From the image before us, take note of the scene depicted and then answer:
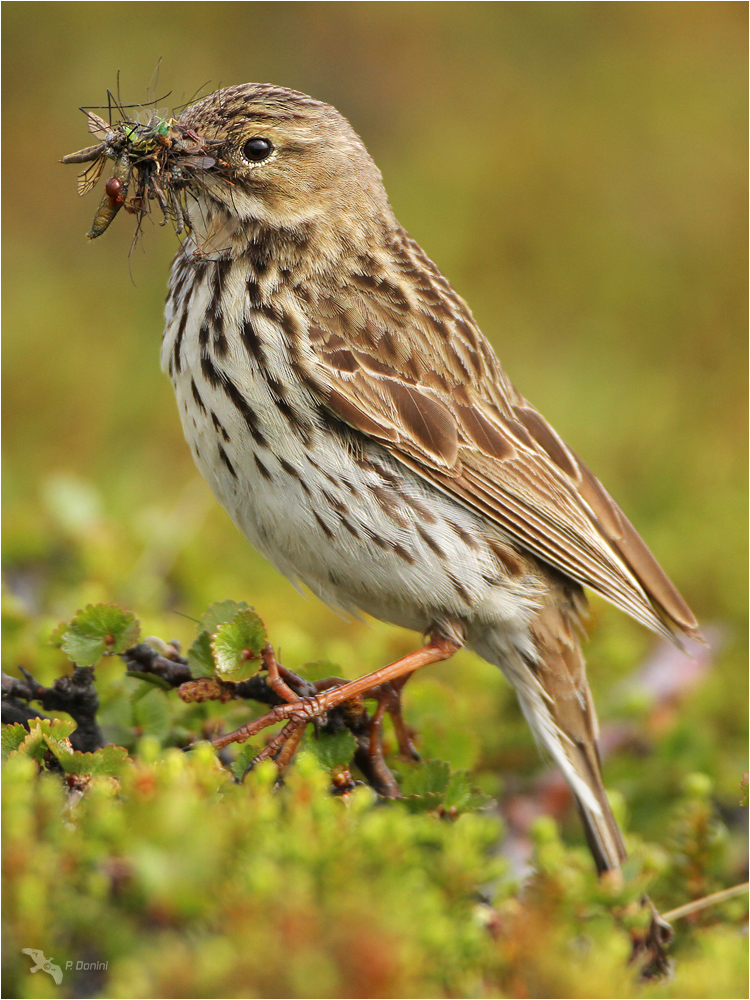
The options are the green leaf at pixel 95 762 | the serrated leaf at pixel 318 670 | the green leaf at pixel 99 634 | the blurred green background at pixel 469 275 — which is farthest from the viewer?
the blurred green background at pixel 469 275

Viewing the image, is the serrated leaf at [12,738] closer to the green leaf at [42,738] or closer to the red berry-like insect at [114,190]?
the green leaf at [42,738]

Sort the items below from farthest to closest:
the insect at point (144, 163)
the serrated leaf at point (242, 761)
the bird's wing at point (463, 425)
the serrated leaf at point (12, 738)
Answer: the insect at point (144, 163)
the bird's wing at point (463, 425)
the serrated leaf at point (242, 761)
the serrated leaf at point (12, 738)

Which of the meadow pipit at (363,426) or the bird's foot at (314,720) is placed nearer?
the bird's foot at (314,720)

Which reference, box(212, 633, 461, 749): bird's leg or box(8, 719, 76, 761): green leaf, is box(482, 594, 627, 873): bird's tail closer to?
box(212, 633, 461, 749): bird's leg

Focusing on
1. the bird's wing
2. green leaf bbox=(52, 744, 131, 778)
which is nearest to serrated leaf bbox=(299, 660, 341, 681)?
the bird's wing

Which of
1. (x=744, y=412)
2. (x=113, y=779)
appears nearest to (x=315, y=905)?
(x=113, y=779)

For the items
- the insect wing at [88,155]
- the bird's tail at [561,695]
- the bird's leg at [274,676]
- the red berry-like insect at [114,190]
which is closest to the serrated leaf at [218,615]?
the bird's leg at [274,676]
